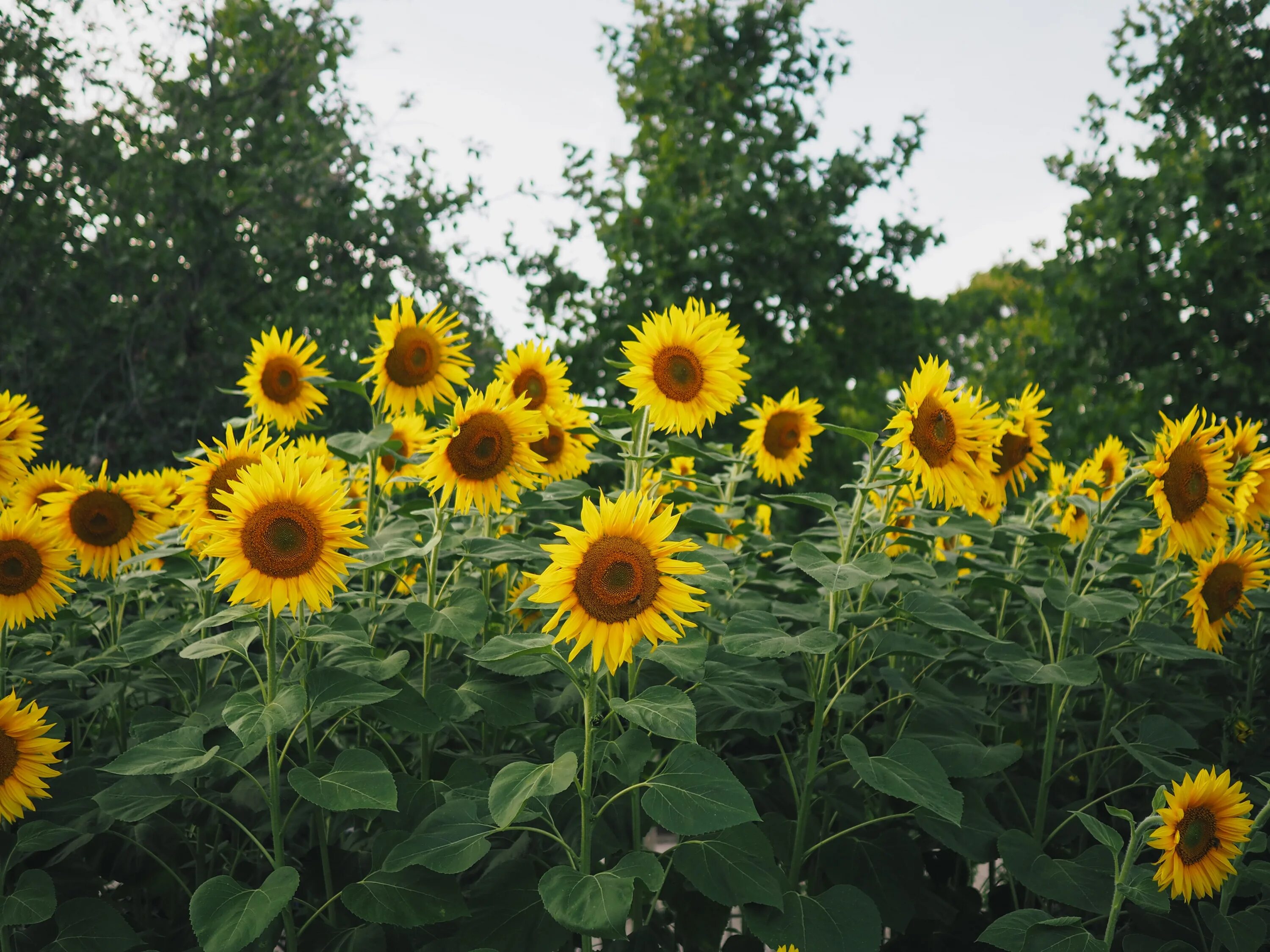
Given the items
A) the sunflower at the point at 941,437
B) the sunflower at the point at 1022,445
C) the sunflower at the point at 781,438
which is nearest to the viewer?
the sunflower at the point at 941,437

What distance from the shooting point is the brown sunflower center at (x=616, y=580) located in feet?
7.14

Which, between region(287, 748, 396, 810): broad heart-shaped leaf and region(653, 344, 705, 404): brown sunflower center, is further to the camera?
region(653, 344, 705, 404): brown sunflower center

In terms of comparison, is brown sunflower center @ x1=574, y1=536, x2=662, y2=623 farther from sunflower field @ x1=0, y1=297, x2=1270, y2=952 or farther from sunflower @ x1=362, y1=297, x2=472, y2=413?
sunflower @ x1=362, y1=297, x2=472, y2=413

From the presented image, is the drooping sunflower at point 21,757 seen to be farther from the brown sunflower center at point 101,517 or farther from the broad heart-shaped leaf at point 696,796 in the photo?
the broad heart-shaped leaf at point 696,796

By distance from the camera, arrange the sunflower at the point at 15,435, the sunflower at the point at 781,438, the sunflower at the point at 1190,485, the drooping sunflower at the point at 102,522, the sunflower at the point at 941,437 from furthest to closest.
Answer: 1. the sunflower at the point at 781,438
2. the drooping sunflower at the point at 102,522
3. the sunflower at the point at 15,435
4. the sunflower at the point at 1190,485
5. the sunflower at the point at 941,437

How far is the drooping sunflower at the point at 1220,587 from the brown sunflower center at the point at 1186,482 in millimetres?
286

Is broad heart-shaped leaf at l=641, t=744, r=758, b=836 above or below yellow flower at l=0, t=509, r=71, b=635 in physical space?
below

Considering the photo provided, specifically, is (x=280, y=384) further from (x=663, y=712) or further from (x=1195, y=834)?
(x=1195, y=834)

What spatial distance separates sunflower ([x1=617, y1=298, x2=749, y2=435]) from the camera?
2.82 metres

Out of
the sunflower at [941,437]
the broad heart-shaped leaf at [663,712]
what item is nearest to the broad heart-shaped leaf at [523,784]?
the broad heart-shaped leaf at [663,712]

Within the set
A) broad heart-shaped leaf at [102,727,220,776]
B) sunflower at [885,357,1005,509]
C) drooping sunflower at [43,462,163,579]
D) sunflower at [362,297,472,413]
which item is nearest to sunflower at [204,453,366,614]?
broad heart-shaped leaf at [102,727,220,776]

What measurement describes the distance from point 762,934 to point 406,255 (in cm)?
1363

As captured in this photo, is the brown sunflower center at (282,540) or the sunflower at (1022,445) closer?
the brown sunflower center at (282,540)

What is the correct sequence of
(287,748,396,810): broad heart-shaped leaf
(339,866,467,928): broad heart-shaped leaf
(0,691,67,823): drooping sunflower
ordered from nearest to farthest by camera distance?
(287,748,396,810): broad heart-shaped leaf
(339,866,467,928): broad heart-shaped leaf
(0,691,67,823): drooping sunflower
